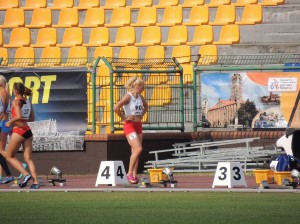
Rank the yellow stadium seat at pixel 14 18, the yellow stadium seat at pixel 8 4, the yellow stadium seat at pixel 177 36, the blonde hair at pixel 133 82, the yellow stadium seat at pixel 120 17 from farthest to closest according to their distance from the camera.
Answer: the yellow stadium seat at pixel 8 4 < the yellow stadium seat at pixel 14 18 < the yellow stadium seat at pixel 120 17 < the yellow stadium seat at pixel 177 36 < the blonde hair at pixel 133 82

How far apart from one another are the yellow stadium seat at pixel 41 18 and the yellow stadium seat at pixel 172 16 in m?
3.65

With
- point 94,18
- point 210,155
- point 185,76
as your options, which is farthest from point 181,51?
point 210,155

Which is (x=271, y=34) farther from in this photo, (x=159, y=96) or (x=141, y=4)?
(x=159, y=96)

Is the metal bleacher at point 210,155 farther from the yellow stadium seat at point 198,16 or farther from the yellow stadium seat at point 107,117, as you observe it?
the yellow stadium seat at point 198,16

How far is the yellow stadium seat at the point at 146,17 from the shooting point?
104 feet

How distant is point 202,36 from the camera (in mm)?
30500

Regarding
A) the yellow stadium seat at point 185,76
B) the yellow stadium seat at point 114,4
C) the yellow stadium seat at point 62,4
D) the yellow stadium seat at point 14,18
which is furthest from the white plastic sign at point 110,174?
the yellow stadium seat at point 14,18

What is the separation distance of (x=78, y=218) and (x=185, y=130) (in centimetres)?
1394

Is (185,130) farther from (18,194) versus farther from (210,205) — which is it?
(210,205)

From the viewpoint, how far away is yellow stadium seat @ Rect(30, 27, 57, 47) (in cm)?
3259

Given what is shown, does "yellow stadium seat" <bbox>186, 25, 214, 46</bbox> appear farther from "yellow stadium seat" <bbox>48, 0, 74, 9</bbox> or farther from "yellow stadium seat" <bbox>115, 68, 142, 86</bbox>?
"yellow stadium seat" <bbox>48, 0, 74, 9</bbox>

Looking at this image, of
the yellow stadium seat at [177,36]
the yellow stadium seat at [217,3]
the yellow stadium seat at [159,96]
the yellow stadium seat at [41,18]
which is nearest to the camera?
the yellow stadium seat at [159,96]

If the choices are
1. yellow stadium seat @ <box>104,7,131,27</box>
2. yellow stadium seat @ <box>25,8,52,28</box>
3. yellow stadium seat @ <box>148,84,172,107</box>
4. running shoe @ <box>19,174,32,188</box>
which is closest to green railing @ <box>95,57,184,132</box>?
yellow stadium seat @ <box>148,84,172,107</box>

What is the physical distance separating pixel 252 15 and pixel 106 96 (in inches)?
234
